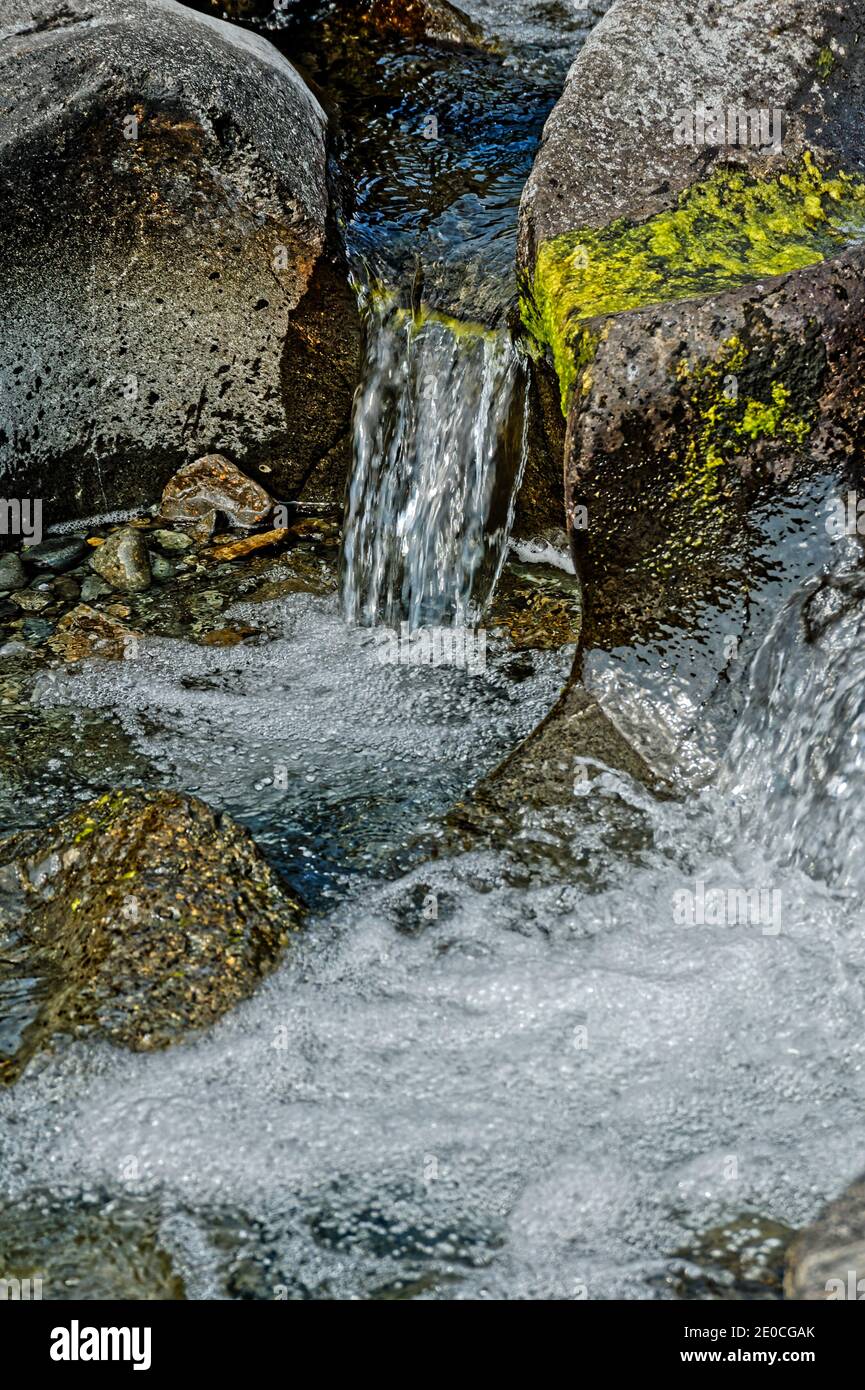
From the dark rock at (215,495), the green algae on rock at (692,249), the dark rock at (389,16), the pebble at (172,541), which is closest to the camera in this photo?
the green algae on rock at (692,249)

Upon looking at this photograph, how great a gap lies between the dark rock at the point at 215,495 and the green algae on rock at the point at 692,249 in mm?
1761

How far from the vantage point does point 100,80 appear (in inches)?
210

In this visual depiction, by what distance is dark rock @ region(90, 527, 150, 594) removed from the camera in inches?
220

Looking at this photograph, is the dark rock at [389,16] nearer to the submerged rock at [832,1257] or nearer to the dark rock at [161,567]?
the dark rock at [161,567]

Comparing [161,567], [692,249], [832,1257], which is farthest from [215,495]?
[832,1257]

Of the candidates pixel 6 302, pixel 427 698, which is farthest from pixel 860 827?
pixel 6 302

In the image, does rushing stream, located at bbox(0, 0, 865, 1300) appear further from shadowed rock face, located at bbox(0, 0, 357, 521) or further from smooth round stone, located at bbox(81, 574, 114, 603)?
shadowed rock face, located at bbox(0, 0, 357, 521)

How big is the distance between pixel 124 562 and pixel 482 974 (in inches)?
112

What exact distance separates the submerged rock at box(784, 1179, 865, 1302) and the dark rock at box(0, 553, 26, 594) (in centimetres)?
406

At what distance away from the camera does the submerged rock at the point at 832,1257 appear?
2645mm

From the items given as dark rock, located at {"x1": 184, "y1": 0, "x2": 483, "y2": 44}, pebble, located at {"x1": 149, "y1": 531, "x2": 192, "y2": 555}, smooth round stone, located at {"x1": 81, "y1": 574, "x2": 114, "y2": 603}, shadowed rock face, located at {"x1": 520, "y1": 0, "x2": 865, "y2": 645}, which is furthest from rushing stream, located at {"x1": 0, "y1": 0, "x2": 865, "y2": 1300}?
dark rock, located at {"x1": 184, "y1": 0, "x2": 483, "y2": 44}

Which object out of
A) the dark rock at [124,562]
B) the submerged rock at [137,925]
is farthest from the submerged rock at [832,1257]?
the dark rock at [124,562]

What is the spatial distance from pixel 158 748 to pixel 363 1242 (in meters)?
2.18

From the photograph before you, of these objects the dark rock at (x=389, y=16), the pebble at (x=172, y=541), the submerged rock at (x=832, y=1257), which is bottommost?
the submerged rock at (x=832, y=1257)
